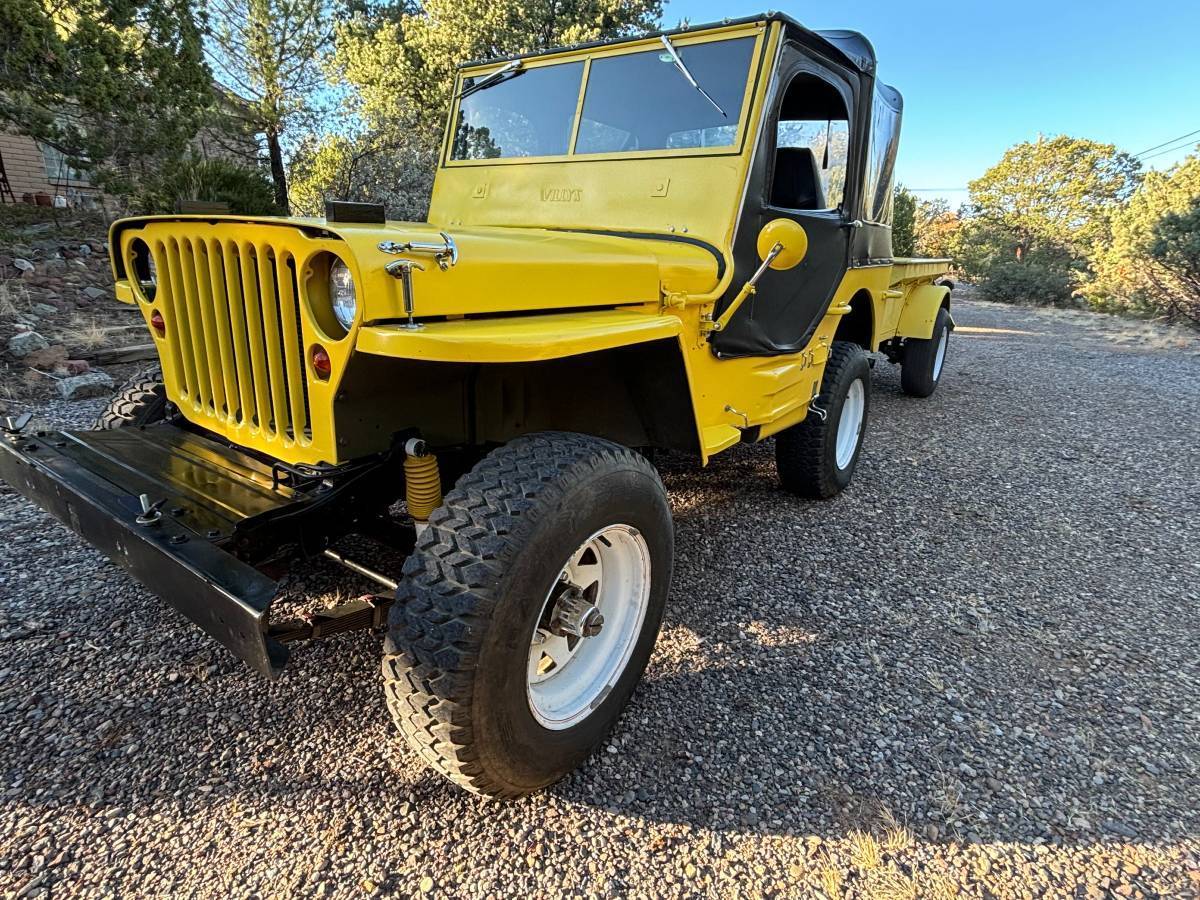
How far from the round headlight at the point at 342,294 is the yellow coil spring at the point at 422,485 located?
1.66ft

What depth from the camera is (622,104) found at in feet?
10.9

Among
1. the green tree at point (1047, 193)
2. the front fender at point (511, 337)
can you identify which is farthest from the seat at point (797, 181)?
the green tree at point (1047, 193)

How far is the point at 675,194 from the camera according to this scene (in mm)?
3123

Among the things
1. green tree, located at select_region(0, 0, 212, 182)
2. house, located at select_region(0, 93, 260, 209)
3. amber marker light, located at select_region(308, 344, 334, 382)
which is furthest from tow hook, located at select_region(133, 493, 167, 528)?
house, located at select_region(0, 93, 260, 209)

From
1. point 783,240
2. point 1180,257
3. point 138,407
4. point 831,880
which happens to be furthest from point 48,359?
point 1180,257

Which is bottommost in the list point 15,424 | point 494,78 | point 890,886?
point 890,886

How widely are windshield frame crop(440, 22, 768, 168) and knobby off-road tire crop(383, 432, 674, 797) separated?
175cm

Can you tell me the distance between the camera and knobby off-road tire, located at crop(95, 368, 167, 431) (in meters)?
2.99

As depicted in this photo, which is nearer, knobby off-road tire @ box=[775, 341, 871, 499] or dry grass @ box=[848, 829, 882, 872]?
dry grass @ box=[848, 829, 882, 872]

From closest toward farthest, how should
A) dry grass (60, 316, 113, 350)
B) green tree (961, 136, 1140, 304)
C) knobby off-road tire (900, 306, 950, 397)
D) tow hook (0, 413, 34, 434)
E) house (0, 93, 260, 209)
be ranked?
1. tow hook (0, 413, 34, 434)
2. dry grass (60, 316, 113, 350)
3. knobby off-road tire (900, 306, 950, 397)
4. house (0, 93, 260, 209)
5. green tree (961, 136, 1140, 304)

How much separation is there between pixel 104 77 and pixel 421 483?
30.6 feet

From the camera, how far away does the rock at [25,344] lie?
6.10m

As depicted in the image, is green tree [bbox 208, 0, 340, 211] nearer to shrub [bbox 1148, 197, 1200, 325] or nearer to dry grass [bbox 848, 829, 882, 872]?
dry grass [bbox 848, 829, 882, 872]

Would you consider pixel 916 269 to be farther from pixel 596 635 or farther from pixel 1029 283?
pixel 1029 283
